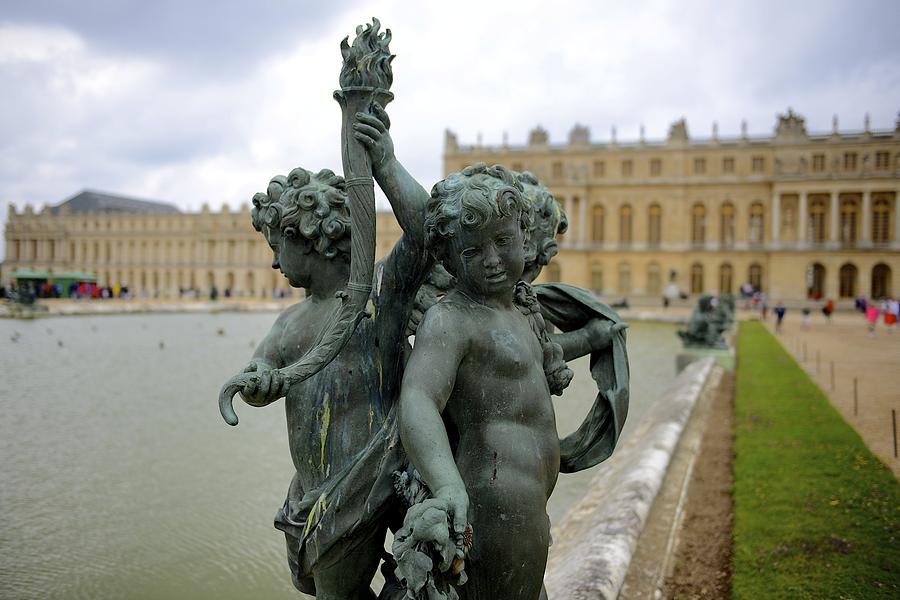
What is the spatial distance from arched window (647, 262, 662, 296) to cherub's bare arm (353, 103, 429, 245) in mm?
55962

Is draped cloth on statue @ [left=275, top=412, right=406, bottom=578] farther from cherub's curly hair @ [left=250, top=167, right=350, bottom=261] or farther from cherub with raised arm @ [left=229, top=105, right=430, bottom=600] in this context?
cherub's curly hair @ [left=250, top=167, right=350, bottom=261]

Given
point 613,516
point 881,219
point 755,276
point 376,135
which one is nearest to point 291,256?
point 376,135

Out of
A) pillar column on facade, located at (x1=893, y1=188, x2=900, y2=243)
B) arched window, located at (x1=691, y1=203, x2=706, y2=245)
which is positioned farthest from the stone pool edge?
arched window, located at (x1=691, y1=203, x2=706, y2=245)

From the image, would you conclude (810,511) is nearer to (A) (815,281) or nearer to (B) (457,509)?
(B) (457,509)

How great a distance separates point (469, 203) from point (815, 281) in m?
57.5

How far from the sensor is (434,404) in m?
1.62

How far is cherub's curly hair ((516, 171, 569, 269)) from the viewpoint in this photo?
2098mm

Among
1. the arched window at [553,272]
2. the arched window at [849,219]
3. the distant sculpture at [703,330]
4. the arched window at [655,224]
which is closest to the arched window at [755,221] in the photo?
the arched window at [849,219]

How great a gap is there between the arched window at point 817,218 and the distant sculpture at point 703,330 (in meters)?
43.5

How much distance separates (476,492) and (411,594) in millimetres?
405

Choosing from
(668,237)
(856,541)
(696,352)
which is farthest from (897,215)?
(856,541)

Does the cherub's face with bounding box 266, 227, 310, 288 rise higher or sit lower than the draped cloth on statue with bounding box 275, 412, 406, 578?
higher

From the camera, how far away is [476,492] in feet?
5.67

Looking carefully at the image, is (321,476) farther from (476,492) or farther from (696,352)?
(696,352)
